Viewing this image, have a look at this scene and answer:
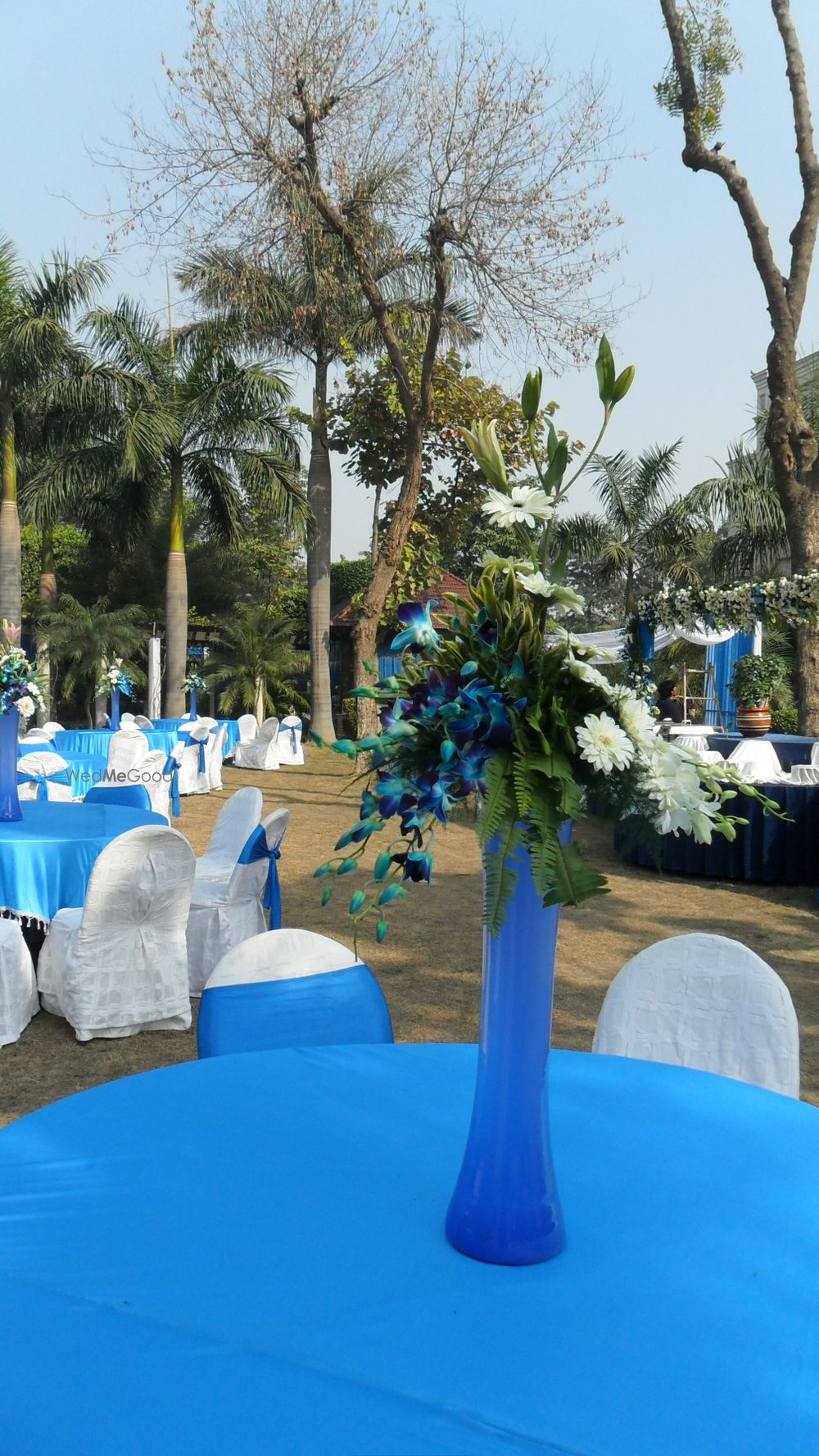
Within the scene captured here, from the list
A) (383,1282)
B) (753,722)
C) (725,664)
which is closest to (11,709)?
(383,1282)

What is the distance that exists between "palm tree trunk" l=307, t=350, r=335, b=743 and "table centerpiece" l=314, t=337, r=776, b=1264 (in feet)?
60.9

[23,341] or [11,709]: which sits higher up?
[23,341]

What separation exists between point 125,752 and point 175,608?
1068cm

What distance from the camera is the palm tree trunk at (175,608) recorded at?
18969mm

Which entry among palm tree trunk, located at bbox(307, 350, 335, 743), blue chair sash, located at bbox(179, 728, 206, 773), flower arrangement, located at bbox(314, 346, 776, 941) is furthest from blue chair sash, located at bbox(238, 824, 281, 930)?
palm tree trunk, located at bbox(307, 350, 335, 743)

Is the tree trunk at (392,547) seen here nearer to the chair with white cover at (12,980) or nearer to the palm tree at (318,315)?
the palm tree at (318,315)

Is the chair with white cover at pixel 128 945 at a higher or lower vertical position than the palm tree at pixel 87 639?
lower

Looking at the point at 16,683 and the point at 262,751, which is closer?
the point at 16,683

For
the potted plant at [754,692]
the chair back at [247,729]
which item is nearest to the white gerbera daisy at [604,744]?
the potted plant at [754,692]

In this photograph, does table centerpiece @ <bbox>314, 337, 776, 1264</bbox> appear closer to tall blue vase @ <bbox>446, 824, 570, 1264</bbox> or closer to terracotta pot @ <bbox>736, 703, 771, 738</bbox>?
tall blue vase @ <bbox>446, 824, 570, 1264</bbox>

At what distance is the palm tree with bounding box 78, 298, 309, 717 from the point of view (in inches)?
718

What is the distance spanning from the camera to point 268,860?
4.97m

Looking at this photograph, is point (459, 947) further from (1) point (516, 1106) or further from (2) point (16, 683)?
(1) point (516, 1106)

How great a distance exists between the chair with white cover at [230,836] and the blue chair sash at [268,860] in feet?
0.93
